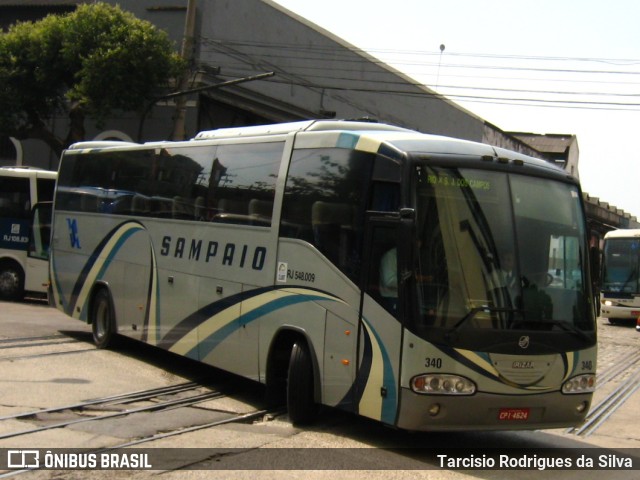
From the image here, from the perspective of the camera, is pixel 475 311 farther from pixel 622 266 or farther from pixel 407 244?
pixel 622 266

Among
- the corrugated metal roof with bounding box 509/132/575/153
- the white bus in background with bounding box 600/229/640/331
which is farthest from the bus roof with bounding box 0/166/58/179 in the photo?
the corrugated metal roof with bounding box 509/132/575/153

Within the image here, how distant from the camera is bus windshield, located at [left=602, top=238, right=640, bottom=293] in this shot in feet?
101

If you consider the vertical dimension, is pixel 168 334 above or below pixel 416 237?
below

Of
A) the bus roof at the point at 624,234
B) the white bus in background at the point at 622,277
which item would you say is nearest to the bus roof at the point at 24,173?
the white bus in background at the point at 622,277

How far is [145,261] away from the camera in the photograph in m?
13.0

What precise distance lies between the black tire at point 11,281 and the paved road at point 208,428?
867 cm

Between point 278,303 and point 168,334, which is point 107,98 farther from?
point 278,303

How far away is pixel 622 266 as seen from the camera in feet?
102

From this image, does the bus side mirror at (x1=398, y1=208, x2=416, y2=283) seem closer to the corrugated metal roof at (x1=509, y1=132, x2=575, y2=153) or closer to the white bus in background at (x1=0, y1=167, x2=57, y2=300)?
the white bus in background at (x1=0, y1=167, x2=57, y2=300)

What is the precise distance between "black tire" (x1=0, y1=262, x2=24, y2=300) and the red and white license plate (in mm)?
17186

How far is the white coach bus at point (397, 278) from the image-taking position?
797cm

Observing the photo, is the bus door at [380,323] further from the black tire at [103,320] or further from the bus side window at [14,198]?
the bus side window at [14,198]

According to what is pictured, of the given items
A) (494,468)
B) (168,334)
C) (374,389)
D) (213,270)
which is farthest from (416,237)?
(168,334)

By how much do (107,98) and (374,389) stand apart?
67.8 feet
